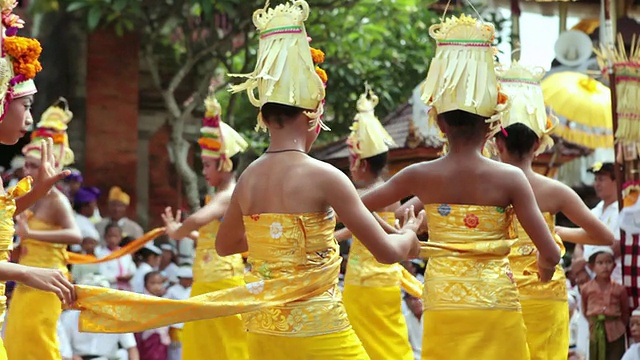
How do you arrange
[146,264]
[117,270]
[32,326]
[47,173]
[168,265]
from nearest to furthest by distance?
[47,173]
[32,326]
[117,270]
[146,264]
[168,265]

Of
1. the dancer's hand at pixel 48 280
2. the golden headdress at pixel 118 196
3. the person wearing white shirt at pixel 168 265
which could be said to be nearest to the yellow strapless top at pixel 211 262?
the person wearing white shirt at pixel 168 265

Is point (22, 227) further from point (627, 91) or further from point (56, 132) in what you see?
point (627, 91)

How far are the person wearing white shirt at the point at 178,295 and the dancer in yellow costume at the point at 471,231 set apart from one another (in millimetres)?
5887

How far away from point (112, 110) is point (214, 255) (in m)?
8.11

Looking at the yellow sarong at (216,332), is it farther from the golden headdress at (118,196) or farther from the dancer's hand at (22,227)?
the golden headdress at (118,196)

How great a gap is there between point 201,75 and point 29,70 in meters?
11.0

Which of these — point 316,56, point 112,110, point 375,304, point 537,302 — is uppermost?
point 316,56

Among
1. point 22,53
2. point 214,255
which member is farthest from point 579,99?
point 22,53

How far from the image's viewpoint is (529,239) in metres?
6.38

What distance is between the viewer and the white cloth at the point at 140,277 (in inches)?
448

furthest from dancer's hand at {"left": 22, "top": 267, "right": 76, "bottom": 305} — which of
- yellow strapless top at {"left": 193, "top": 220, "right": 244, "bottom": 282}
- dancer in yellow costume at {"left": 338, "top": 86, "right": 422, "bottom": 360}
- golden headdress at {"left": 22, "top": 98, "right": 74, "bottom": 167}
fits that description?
golden headdress at {"left": 22, "top": 98, "right": 74, "bottom": 167}

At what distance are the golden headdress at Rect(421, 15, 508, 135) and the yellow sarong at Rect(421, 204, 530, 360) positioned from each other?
1.67 ft

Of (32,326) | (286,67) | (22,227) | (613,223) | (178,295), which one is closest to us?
(286,67)

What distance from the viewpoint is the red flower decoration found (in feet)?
16.9
